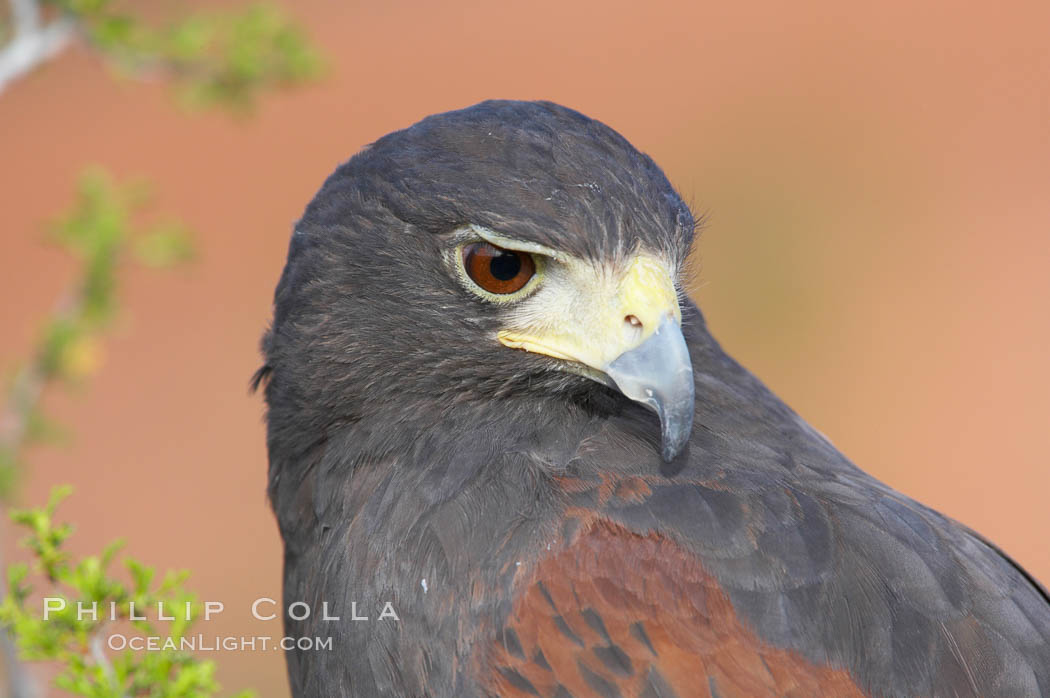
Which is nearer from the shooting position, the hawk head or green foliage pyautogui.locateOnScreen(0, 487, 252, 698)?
green foliage pyautogui.locateOnScreen(0, 487, 252, 698)

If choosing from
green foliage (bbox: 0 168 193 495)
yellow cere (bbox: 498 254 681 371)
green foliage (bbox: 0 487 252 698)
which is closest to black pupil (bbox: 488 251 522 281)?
yellow cere (bbox: 498 254 681 371)

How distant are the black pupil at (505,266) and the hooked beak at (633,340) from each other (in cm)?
13

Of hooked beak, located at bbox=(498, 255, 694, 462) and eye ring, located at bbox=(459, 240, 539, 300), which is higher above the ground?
eye ring, located at bbox=(459, 240, 539, 300)

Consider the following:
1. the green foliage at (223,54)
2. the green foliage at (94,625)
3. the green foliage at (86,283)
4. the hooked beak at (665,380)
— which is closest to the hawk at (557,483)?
the hooked beak at (665,380)

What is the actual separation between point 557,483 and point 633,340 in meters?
0.37

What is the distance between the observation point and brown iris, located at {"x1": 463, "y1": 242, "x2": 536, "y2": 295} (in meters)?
2.65

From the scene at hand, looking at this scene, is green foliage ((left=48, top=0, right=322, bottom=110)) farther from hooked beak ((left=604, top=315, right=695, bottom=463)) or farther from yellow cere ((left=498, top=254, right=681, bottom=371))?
hooked beak ((left=604, top=315, right=695, bottom=463))

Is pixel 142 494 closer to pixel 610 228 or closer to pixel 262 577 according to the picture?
pixel 262 577

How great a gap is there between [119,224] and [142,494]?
6376mm

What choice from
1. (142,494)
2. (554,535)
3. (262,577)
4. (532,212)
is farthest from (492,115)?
(142,494)

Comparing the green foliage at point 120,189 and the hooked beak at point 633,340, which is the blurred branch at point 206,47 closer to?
the green foliage at point 120,189

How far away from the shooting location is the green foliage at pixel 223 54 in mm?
3994

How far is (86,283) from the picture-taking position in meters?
4.09

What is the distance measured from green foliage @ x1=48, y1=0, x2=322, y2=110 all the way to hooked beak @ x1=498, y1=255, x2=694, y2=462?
6.22ft
